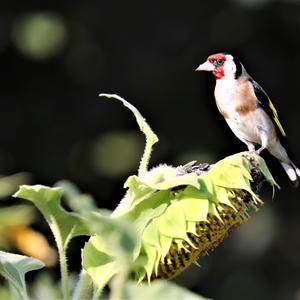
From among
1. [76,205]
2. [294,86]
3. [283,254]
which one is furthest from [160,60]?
[76,205]

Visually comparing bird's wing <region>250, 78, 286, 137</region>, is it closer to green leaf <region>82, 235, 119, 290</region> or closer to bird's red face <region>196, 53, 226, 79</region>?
bird's red face <region>196, 53, 226, 79</region>

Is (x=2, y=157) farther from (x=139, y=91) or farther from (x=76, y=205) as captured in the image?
(x=76, y=205)

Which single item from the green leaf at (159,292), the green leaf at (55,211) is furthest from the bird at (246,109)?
the green leaf at (159,292)

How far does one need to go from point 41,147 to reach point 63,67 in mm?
353

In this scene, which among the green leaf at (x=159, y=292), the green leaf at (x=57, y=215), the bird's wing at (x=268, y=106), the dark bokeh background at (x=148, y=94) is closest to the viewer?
the green leaf at (x=159, y=292)

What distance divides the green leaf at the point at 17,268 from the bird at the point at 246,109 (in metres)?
1.26

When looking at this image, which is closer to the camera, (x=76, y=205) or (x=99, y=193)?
(x=76, y=205)

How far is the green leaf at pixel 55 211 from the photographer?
0.86 m

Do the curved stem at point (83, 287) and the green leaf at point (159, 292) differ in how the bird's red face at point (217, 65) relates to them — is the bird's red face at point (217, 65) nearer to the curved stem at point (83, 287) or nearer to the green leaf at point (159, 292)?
the curved stem at point (83, 287)

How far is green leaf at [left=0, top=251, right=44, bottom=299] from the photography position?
885 mm

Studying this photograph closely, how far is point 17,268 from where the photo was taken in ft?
3.06

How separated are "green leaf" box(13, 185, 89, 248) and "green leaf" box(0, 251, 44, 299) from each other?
0.04 m

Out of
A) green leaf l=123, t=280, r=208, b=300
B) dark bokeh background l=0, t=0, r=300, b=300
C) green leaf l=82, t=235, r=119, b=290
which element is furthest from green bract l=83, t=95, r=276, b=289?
dark bokeh background l=0, t=0, r=300, b=300

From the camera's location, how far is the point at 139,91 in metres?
4.62
